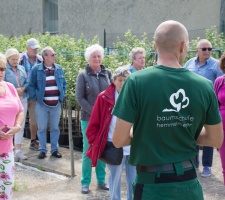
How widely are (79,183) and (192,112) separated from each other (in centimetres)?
373

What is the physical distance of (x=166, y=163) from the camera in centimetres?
263

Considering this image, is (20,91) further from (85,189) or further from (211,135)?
(211,135)

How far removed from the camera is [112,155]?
4.52 meters

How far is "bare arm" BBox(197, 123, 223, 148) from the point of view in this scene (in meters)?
2.79

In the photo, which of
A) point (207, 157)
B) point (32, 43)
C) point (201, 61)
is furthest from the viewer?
point (32, 43)

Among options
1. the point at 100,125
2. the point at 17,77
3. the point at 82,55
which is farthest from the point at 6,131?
the point at 82,55

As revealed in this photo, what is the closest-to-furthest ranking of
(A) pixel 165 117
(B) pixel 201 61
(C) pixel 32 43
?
(A) pixel 165 117
(B) pixel 201 61
(C) pixel 32 43

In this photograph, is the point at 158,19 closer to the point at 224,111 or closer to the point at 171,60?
the point at 224,111

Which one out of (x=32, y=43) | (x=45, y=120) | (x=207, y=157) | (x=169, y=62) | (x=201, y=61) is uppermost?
(x=32, y=43)

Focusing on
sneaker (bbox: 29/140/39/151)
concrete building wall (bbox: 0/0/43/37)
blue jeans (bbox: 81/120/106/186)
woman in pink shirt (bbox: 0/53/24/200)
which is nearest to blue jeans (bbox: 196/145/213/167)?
blue jeans (bbox: 81/120/106/186)

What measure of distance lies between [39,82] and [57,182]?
189 cm

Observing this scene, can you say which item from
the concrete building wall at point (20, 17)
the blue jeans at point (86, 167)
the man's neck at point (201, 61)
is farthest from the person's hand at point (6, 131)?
the concrete building wall at point (20, 17)

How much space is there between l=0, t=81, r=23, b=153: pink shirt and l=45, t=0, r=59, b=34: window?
20.1 m

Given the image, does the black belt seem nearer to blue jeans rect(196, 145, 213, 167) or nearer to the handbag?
the handbag
